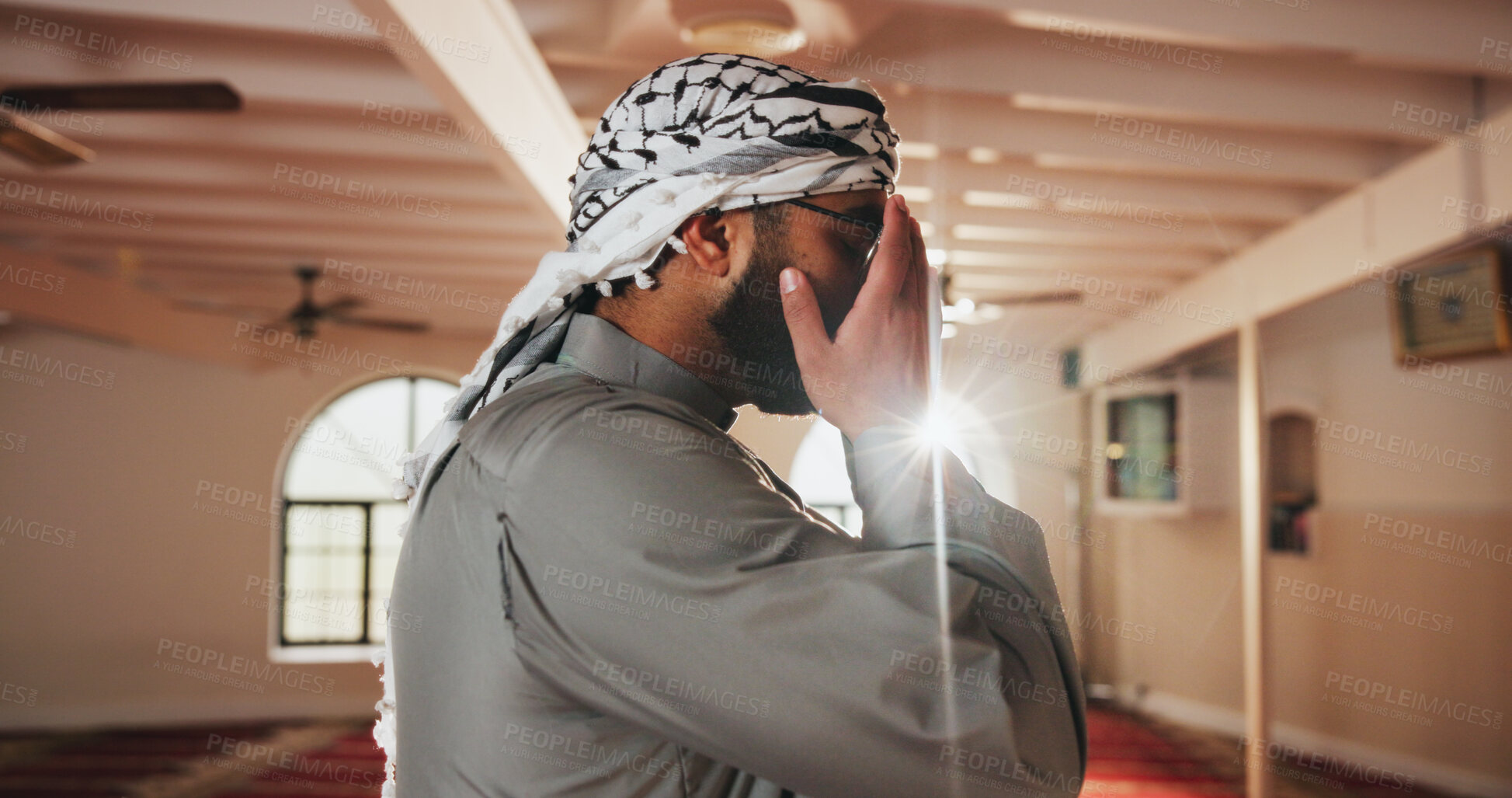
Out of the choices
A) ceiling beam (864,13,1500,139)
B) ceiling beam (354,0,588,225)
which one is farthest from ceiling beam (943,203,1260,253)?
ceiling beam (354,0,588,225)

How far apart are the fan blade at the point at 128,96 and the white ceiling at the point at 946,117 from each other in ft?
0.60

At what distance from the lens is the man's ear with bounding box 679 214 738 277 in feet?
2.95

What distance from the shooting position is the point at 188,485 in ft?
28.0

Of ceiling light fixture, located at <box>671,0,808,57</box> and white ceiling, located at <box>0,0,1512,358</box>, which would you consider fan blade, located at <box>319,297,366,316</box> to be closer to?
white ceiling, located at <box>0,0,1512,358</box>

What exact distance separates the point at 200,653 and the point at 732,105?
30.5 feet

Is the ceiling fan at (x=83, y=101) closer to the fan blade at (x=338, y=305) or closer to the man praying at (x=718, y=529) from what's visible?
the man praying at (x=718, y=529)

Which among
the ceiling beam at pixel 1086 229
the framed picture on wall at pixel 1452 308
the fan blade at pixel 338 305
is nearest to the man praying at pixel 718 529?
the ceiling beam at pixel 1086 229

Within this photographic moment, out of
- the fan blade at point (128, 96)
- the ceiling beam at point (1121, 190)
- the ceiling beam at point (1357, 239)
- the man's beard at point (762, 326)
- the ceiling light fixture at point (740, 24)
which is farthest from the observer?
the ceiling beam at point (1121, 190)

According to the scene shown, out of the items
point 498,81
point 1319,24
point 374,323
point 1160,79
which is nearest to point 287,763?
point 374,323

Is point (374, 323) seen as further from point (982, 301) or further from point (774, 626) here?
point (774, 626)

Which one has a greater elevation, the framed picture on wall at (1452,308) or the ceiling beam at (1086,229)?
the ceiling beam at (1086,229)

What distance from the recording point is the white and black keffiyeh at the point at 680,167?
0.90 metres

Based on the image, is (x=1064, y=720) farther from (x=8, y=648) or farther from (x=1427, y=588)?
(x=8, y=648)

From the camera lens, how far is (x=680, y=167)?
92 centimetres
